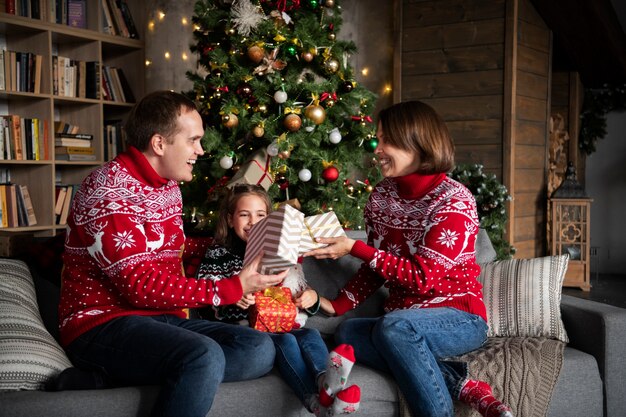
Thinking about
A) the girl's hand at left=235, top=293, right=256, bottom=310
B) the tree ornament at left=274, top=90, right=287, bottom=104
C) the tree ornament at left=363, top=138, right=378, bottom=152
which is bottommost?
the girl's hand at left=235, top=293, right=256, bottom=310

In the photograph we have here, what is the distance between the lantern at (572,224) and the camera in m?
5.51

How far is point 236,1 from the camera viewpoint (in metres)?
3.50

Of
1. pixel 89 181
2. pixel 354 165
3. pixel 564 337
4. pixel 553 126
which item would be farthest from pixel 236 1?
pixel 553 126

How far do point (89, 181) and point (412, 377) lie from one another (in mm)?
1078

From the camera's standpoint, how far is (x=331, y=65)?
3473 millimetres

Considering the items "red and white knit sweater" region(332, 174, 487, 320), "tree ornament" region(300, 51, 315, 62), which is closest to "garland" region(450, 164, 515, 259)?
"tree ornament" region(300, 51, 315, 62)

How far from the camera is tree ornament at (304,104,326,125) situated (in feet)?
11.0

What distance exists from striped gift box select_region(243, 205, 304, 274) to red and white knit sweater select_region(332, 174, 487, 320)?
32cm

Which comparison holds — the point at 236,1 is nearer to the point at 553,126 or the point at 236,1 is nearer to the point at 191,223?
the point at 191,223

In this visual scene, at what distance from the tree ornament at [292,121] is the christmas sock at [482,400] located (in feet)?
5.66

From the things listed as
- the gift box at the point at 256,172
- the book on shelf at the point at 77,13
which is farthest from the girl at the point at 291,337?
the book on shelf at the point at 77,13

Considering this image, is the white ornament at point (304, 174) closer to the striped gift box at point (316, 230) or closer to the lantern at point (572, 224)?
the striped gift box at point (316, 230)

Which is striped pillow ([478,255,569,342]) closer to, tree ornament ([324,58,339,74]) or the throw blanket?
the throw blanket

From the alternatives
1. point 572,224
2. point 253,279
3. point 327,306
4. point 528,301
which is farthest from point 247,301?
point 572,224
